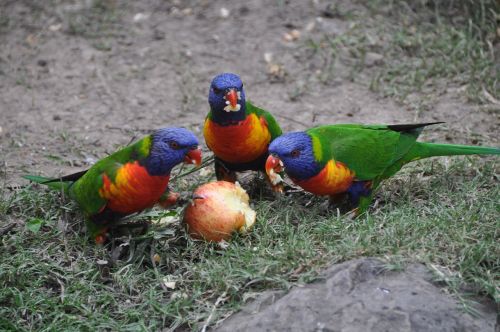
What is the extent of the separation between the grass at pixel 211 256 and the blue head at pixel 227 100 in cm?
56

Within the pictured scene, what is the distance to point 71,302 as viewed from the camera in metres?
3.15

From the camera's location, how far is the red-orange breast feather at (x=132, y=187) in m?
3.28

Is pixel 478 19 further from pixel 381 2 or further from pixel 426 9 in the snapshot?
pixel 381 2

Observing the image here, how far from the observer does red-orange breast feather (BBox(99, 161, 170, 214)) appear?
10.8 ft

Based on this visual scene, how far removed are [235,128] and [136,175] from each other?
67cm

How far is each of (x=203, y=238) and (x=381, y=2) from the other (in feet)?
12.3

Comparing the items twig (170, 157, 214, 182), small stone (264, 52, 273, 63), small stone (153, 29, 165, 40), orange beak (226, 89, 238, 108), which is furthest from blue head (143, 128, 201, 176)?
small stone (153, 29, 165, 40)

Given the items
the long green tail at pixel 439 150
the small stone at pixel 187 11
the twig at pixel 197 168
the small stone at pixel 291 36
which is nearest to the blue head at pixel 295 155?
the long green tail at pixel 439 150

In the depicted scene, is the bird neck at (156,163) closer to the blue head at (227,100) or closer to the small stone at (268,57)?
the blue head at (227,100)

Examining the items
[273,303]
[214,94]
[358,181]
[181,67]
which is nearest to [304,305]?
[273,303]

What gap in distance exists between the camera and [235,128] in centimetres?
366

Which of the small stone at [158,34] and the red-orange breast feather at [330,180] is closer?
the red-orange breast feather at [330,180]

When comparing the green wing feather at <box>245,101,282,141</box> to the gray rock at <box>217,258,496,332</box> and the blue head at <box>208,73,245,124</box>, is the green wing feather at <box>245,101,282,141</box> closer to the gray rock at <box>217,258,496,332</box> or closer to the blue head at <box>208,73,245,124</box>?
the blue head at <box>208,73,245,124</box>

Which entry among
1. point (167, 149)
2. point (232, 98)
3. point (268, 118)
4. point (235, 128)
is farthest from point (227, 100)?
point (167, 149)
